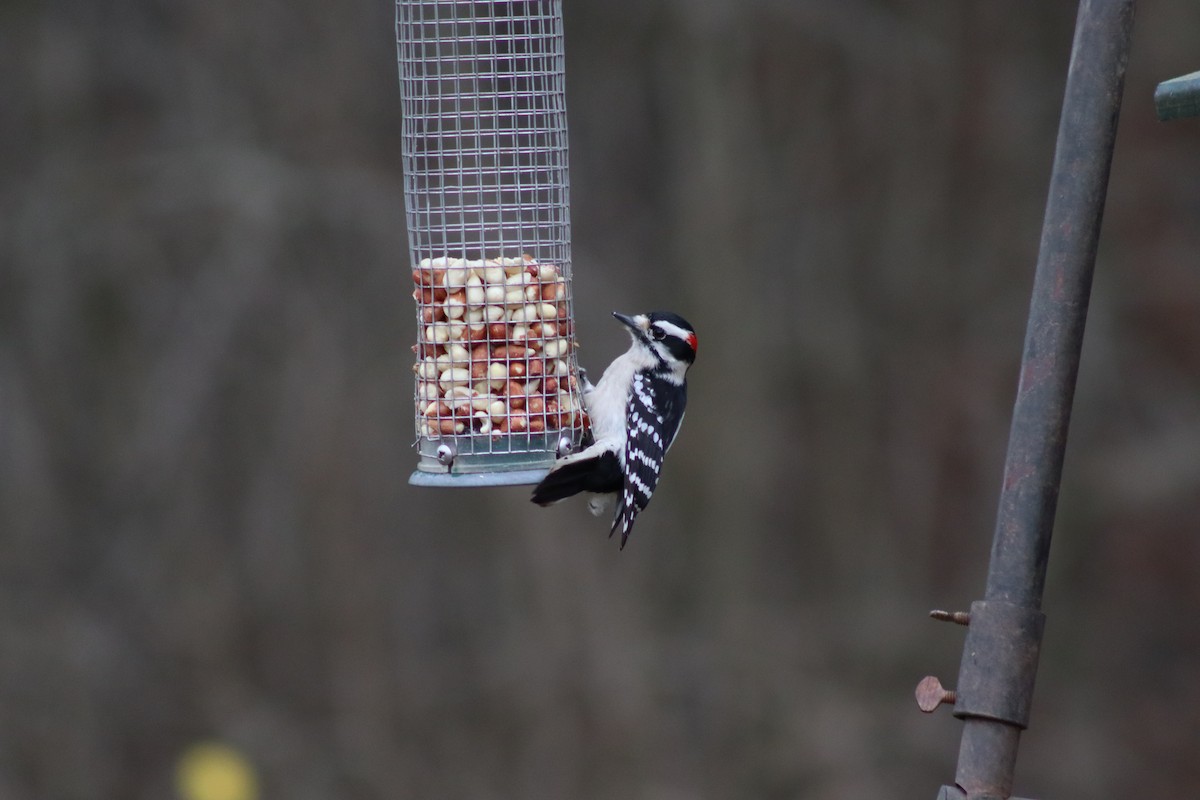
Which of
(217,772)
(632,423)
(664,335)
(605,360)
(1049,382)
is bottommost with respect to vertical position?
(217,772)

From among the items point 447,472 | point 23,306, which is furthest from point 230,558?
point 447,472

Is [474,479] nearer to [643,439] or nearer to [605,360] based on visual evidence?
[643,439]

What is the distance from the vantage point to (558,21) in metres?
4.73

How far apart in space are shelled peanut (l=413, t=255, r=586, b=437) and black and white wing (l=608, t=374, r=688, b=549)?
0.99 ft

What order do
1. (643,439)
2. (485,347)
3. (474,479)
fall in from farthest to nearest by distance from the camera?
(643,439), (485,347), (474,479)

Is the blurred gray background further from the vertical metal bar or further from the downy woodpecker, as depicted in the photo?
the vertical metal bar

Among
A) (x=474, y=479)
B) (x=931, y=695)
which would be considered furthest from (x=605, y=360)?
(x=931, y=695)

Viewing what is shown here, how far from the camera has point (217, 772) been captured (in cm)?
851

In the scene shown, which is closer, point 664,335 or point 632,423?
point 632,423

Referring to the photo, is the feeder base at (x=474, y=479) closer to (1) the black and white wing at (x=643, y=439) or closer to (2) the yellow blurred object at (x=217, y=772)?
(1) the black and white wing at (x=643, y=439)

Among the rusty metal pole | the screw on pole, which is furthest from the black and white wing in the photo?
the rusty metal pole

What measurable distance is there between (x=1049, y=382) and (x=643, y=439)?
2022 mm

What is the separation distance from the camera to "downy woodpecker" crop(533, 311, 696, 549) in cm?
447

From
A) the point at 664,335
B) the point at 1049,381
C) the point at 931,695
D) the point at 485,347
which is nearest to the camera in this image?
the point at 1049,381
